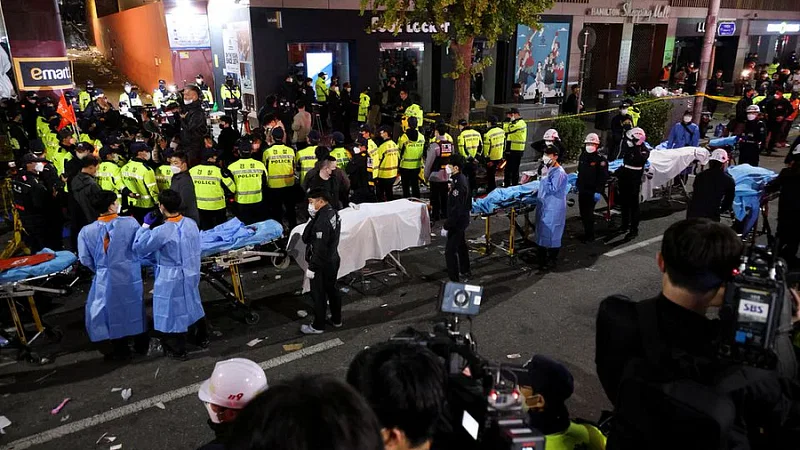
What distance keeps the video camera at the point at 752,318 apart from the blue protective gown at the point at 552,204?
593 cm

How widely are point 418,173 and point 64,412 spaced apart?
775 centimetres

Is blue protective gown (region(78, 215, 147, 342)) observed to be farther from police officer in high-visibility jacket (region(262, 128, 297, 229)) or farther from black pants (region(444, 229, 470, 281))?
black pants (region(444, 229, 470, 281))

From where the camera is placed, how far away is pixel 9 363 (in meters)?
6.27

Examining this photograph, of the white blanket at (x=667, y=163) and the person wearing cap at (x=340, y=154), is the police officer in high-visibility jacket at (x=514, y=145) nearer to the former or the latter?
the white blanket at (x=667, y=163)

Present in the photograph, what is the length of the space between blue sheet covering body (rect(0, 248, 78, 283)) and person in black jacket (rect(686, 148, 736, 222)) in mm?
8146

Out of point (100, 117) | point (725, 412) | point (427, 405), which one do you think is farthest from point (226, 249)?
point (100, 117)

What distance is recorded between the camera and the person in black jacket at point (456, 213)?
7.60 m

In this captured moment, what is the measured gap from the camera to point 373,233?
780 cm

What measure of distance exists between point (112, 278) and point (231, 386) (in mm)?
3611

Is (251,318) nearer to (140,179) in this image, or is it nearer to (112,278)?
(112,278)

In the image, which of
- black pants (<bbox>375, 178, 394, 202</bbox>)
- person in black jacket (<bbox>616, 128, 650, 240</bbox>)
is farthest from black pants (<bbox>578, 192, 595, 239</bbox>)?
black pants (<bbox>375, 178, 394, 202</bbox>)

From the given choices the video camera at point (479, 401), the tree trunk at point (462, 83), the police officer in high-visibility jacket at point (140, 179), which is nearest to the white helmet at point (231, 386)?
the video camera at point (479, 401)

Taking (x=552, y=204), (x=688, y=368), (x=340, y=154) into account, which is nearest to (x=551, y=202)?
(x=552, y=204)

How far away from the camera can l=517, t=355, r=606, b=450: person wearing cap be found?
3271 mm
